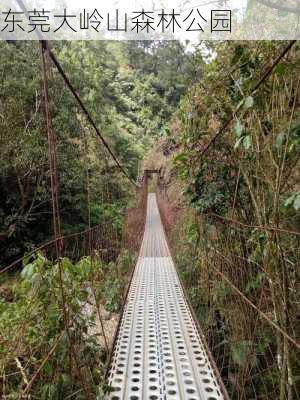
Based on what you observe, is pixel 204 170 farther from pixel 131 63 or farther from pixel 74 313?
pixel 131 63

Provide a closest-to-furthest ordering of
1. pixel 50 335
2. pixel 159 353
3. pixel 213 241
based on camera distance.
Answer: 1. pixel 50 335
2. pixel 159 353
3. pixel 213 241

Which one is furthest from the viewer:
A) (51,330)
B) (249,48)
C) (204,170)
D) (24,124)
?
(24,124)

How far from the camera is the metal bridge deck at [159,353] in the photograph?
1.43 metres

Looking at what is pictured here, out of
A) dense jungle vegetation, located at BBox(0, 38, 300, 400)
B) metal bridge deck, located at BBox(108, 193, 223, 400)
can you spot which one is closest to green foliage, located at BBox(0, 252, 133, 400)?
dense jungle vegetation, located at BBox(0, 38, 300, 400)

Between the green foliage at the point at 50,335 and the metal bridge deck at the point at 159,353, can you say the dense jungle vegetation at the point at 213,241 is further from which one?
the metal bridge deck at the point at 159,353

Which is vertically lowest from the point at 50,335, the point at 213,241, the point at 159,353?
the point at 159,353

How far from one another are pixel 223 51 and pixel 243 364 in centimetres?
164

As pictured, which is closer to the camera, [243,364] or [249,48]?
[243,364]

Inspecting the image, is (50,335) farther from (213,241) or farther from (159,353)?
(213,241)

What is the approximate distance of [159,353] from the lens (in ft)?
5.77

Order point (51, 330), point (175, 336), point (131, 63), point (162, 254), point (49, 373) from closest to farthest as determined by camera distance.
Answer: point (49, 373) → point (51, 330) → point (175, 336) → point (162, 254) → point (131, 63)

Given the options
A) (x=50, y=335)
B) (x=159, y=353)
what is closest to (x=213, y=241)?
(x=159, y=353)

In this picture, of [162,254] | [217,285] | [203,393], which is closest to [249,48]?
[217,285]

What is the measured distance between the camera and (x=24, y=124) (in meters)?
5.43
